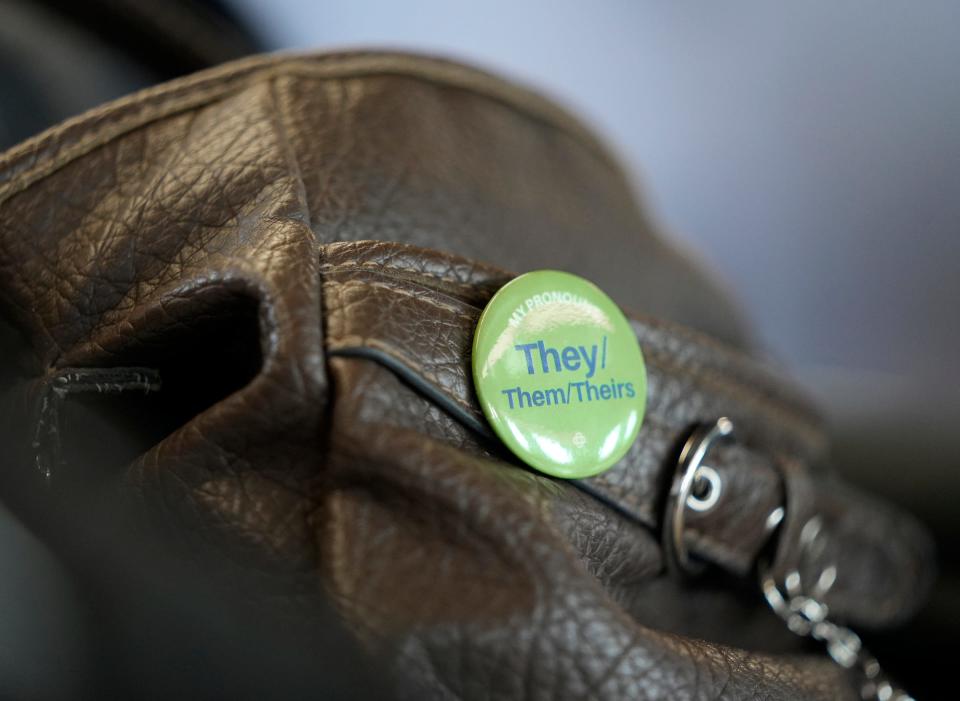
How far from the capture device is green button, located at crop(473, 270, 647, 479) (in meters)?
0.35

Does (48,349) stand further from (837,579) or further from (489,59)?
(489,59)

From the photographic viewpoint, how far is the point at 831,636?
1.62 feet

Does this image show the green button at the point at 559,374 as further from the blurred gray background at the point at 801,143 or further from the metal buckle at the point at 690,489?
the blurred gray background at the point at 801,143

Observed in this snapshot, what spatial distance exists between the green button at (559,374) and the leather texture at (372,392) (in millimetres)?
12

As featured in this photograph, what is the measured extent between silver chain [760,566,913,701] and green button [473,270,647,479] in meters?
0.17

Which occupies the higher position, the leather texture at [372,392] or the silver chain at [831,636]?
the leather texture at [372,392]

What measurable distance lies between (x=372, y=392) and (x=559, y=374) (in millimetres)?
90

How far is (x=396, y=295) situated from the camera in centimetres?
34

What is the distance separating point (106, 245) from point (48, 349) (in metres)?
0.05

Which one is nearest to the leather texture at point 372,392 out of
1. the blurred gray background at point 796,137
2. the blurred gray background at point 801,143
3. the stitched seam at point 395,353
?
the stitched seam at point 395,353

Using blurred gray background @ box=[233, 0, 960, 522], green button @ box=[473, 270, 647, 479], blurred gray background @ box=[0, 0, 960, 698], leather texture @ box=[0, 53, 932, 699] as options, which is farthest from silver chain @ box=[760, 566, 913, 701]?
blurred gray background @ box=[233, 0, 960, 522]

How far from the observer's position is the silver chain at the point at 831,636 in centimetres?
48

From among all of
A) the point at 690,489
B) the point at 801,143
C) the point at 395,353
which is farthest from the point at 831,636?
the point at 801,143

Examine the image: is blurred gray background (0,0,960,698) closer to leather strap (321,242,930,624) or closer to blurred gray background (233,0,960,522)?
blurred gray background (233,0,960,522)
